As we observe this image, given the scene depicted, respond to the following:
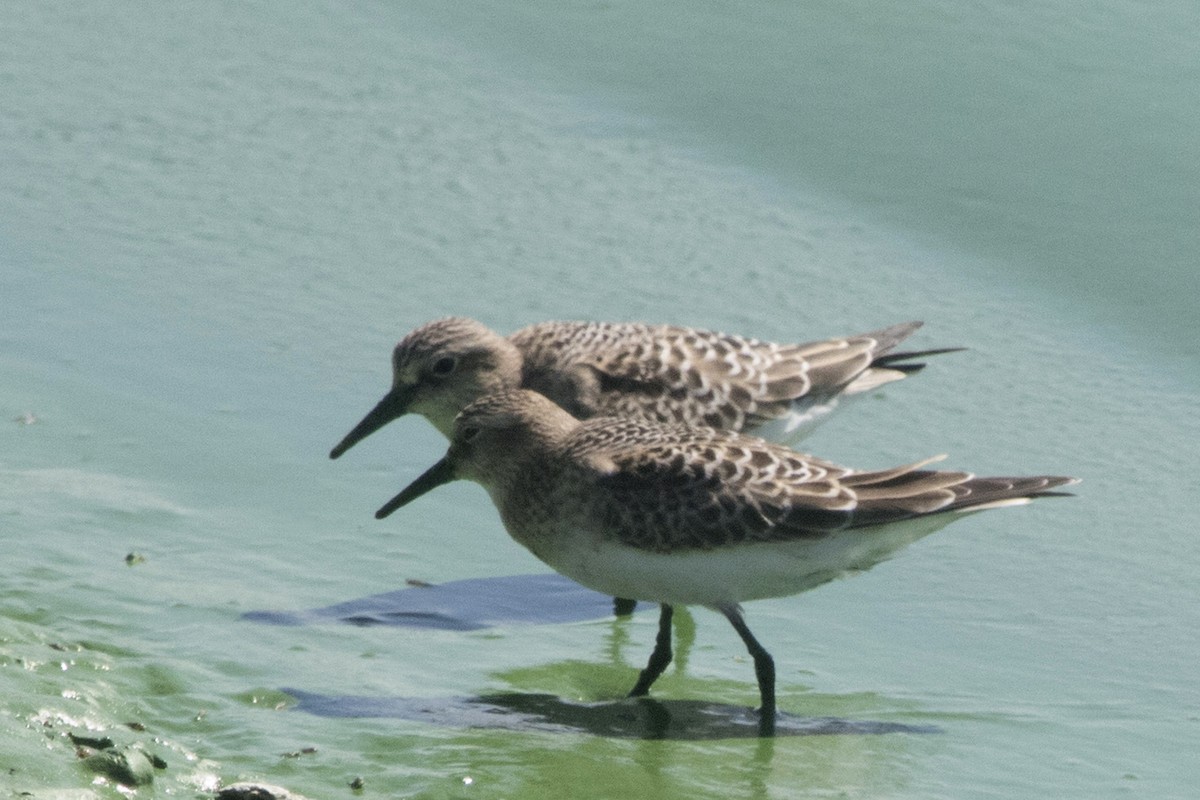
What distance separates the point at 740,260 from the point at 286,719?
4.51 metres

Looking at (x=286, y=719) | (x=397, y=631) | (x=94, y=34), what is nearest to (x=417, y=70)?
(x=94, y=34)

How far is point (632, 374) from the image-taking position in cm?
808

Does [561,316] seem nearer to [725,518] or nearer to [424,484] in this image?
[424,484]

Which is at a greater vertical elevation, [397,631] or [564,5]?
[564,5]

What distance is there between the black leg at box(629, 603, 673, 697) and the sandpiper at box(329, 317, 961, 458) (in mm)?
1311

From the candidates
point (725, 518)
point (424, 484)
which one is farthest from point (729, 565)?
point (424, 484)

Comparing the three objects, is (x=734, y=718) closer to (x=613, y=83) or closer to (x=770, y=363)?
(x=770, y=363)

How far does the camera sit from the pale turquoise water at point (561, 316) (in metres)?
6.33

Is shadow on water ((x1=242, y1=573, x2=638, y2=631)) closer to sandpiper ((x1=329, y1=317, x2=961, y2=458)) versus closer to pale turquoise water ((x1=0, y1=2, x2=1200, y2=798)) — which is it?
pale turquoise water ((x1=0, y1=2, x2=1200, y2=798))

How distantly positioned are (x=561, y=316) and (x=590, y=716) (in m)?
3.10

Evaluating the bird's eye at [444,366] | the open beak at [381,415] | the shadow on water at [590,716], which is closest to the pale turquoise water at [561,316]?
the shadow on water at [590,716]

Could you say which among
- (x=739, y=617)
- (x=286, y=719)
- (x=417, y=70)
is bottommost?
(x=286, y=719)

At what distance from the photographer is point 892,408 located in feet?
29.2

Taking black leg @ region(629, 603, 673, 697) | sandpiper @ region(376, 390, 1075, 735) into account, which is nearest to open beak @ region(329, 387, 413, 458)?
sandpiper @ region(376, 390, 1075, 735)
